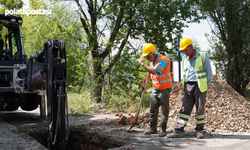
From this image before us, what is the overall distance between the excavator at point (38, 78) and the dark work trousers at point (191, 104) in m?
2.45

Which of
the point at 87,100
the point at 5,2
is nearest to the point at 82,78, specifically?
the point at 87,100

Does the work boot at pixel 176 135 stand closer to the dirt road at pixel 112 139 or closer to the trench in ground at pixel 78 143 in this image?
the dirt road at pixel 112 139

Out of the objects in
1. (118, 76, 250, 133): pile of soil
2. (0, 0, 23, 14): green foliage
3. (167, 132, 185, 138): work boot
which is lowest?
(167, 132, 185, 138): work boot

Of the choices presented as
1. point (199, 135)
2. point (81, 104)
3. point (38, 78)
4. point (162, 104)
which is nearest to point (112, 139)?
point (162, 104)

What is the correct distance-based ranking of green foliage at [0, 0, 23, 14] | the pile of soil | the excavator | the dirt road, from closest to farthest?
the excavator
the dirt road
the pile of soil
green foliage at [0, 0, 23, 14]

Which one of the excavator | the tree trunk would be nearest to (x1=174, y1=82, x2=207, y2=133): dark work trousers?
the excavator

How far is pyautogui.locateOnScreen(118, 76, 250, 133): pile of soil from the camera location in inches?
244

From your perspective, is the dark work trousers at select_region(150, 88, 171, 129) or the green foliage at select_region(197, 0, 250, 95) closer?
the dark work trousers at select_region(150, 88, 171, 129)

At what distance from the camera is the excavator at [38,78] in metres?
4.32

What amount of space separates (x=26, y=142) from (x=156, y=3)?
6008 mm

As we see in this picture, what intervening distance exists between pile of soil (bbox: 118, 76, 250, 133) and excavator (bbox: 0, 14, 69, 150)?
286 centimetres

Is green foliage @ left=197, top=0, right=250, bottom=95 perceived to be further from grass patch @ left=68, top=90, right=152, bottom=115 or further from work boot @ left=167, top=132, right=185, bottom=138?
work boot @ left=167, top=132, right=185, bottom=138

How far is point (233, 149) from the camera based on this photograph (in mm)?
4703

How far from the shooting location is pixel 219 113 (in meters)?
6.53
